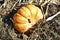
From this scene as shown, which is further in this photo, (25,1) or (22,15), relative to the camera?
(25,1)

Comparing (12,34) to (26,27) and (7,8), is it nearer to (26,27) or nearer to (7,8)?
(26,27)

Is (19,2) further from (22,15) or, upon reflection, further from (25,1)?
(22,15)

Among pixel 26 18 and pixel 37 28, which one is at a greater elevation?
pixel 26 18

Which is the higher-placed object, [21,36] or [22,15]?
[22,15]

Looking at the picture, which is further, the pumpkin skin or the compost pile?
the pumpkin skin

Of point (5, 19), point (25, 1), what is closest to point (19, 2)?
point (25, 1)

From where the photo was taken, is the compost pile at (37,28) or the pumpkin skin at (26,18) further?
the pumpkin skin at (26,18)
